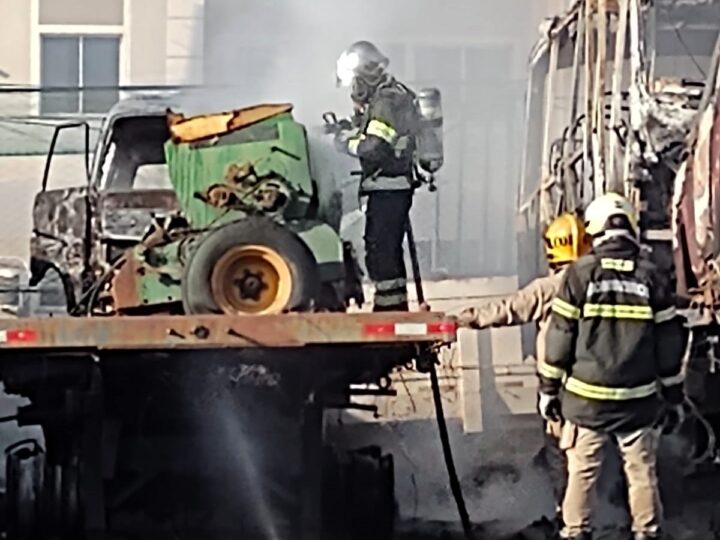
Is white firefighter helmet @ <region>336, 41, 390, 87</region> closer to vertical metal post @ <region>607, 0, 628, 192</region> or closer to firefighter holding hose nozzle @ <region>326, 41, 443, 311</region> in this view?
firefighter holding hose nozzle @ <region>326, 41, 443, 311</region>

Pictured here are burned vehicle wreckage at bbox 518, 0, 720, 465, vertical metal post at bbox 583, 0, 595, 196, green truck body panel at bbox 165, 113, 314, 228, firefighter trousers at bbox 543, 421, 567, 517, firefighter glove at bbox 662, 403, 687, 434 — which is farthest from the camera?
vertical metal post at bbox 583, 0, 595, 196

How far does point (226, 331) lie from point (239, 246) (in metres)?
0.48

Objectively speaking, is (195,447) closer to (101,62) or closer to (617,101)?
(617,101)

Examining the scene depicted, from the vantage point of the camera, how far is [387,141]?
876 centimetres

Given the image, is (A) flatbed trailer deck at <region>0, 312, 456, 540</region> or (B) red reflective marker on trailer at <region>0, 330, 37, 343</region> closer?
(B) red reflective marker on trailer at <region>0, 330, 37, 343</region>

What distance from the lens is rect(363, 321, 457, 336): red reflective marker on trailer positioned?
805 cm

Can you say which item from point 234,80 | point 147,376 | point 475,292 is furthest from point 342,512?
point 234,80

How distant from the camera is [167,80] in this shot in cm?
1748

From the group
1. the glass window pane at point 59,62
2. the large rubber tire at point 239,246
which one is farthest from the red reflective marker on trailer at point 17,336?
the glass window pane at point 59,62

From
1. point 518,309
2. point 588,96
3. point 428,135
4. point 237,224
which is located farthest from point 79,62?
point 237,224

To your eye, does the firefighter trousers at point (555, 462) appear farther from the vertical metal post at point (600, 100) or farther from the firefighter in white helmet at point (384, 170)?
the vertical metal post at point (600, 100)

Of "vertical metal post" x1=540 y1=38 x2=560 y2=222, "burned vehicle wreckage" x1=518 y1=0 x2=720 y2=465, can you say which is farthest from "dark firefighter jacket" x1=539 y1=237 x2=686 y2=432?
"vertical metal post" x1=540 y1=38 x2=560 y2=222

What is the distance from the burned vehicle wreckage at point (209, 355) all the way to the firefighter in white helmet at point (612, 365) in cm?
60

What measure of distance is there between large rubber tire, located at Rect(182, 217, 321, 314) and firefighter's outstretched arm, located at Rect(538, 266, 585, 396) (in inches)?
44.5
